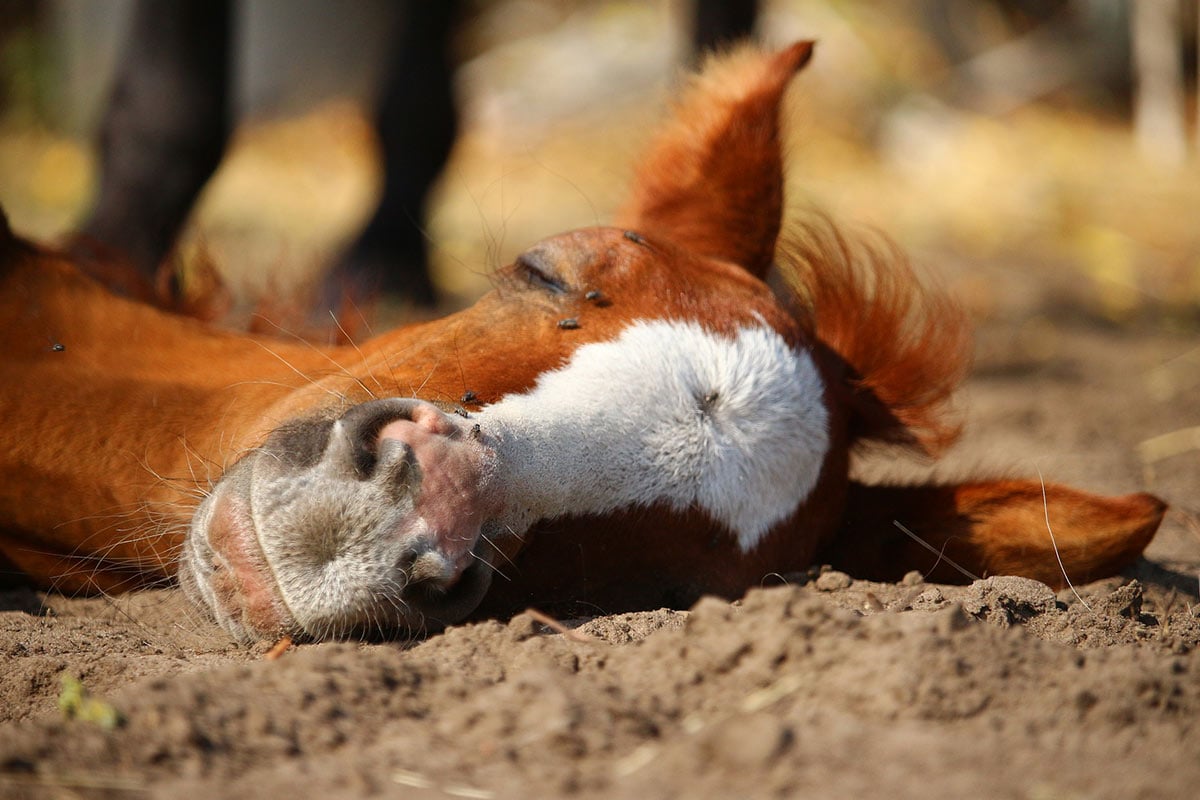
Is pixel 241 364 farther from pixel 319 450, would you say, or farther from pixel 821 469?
pixel 821 469

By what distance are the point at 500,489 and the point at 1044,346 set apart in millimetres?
4933

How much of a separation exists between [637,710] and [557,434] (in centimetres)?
54

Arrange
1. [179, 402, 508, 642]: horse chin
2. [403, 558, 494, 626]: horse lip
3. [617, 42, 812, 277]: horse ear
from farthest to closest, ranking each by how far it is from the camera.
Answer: [617, 42, 812, 277]: horse ear → [403, 558, 494, 626]: horse lip → [179, 402, 508, 642]: horse chin

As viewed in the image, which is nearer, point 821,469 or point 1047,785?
point 1047,785

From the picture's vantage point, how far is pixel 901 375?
111 inches

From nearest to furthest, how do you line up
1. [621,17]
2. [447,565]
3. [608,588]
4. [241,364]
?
[447,565], [608,588], [241,364], [621,17]

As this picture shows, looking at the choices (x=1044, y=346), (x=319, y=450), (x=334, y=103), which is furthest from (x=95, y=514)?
(x=334, y=103)

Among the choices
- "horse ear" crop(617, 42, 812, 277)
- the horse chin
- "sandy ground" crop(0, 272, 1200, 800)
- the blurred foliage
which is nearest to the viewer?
"sandy ground" crop(0, 272, 1200, 800)

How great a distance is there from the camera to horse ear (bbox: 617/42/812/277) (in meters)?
2.91

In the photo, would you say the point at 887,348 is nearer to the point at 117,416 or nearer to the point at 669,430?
the point at 669,430

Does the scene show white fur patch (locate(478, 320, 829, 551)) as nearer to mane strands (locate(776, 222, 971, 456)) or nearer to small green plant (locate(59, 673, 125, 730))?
mane strands (locate(776, 222, 971, 456))

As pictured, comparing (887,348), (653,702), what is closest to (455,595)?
(653,702)

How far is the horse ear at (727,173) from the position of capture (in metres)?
2.91

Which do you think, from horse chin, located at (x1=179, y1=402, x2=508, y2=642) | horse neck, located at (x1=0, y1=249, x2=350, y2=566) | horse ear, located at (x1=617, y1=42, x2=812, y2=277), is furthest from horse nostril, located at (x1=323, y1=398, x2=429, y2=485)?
horse ear, located at (x1=617, y1=42, x2=812, y2=277)
